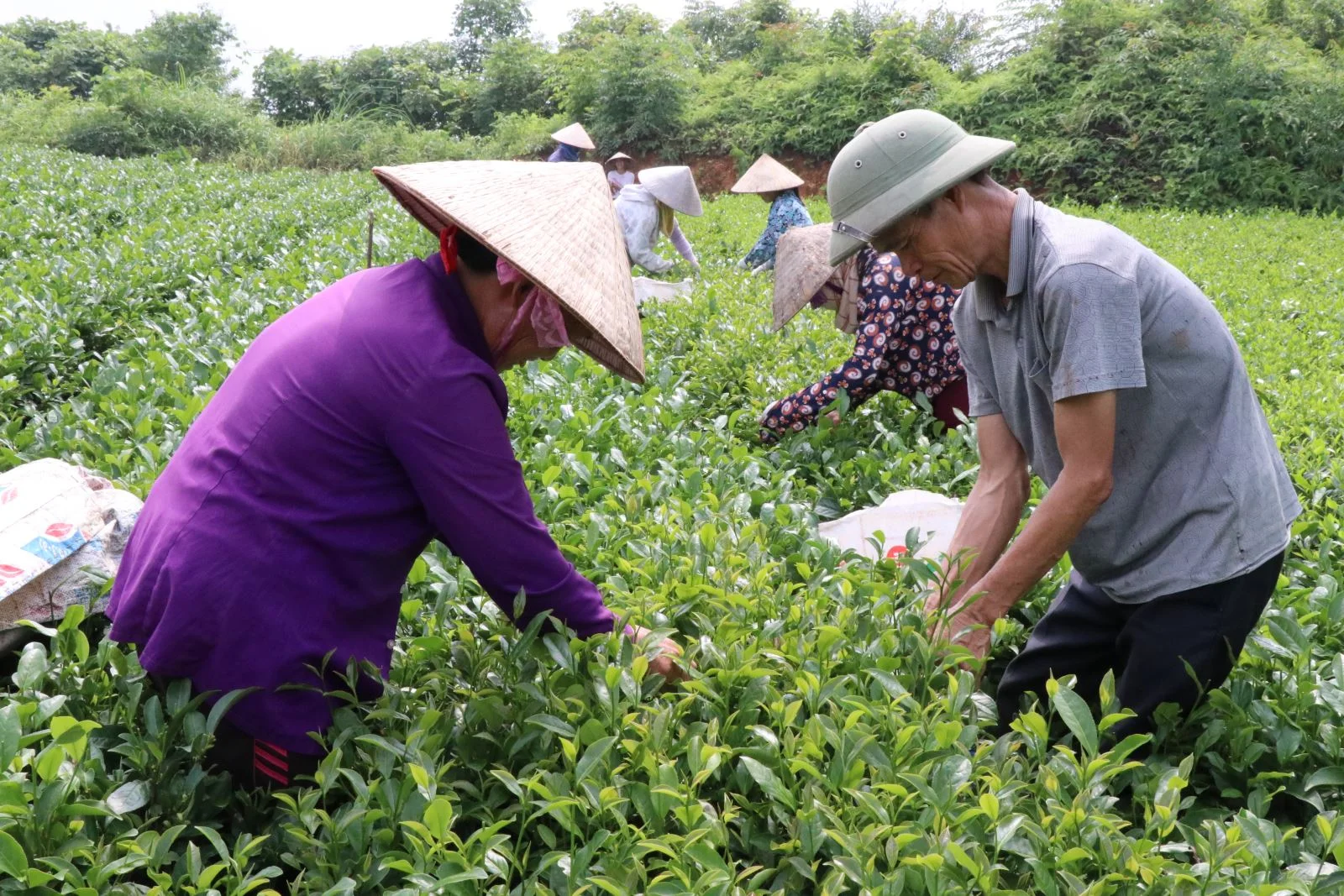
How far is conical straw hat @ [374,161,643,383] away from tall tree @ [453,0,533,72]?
4037 cm

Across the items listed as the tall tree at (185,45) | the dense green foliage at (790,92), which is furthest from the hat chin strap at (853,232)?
the tall tree at (185,45)

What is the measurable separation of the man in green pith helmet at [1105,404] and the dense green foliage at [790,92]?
15285 mm

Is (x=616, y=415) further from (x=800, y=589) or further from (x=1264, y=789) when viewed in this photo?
(x=1264, y=789)

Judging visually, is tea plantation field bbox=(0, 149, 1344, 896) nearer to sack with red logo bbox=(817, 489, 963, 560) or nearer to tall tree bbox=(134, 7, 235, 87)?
sack with red logo bbox=(817, 489, 963, 560)

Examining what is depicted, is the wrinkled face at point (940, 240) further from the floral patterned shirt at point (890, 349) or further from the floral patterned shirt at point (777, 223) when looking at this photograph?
the floral patterned shirt at point (777, 223)

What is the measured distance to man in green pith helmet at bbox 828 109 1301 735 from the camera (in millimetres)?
2045

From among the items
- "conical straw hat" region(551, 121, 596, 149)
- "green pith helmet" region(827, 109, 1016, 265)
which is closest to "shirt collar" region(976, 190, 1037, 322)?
"green pith helmet" region(827, 109, 1016, 265)

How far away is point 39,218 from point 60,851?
9114 mm

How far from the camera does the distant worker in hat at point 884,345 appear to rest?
4129 millimetres

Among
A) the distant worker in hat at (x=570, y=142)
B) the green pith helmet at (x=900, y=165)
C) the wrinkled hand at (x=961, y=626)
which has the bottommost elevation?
the wrinkled hand at (x=961, y=626)

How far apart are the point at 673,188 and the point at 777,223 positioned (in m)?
0.91

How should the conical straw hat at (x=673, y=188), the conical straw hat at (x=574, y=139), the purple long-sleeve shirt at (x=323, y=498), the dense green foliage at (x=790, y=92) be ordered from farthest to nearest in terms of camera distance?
the dense green foliage at (x=790, y=92) → the conical straw hat at (x=574, y=139) → the conical straw hat at (x=673, y=188) → the purple long-sleeve shirt at (x=323, y=498)

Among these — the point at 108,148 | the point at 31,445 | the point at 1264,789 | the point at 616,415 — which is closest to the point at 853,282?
the point at 616,415

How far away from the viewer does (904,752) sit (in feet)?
5.60
